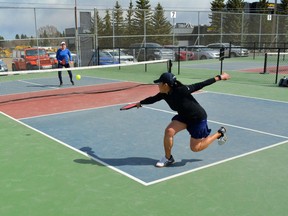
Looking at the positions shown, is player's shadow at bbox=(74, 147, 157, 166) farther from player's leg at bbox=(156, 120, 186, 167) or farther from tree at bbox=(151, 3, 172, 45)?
tree at bbox=(151, 3, 172, 45)

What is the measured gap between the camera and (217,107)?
10.6 metres

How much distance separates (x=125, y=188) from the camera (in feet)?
16.3

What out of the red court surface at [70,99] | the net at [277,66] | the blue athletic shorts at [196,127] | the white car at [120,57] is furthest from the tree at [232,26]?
the blue athletic shorts at [196,127]

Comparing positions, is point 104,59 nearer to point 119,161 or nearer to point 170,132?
point 119,161

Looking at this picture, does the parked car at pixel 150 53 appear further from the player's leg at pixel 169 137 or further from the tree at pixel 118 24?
the player's leg at pixel 169 137

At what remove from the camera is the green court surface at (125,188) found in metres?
4.37

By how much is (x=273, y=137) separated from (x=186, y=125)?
2699 mm

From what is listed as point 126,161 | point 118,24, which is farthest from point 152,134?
point 118,24

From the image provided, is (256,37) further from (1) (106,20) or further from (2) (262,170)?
(2) (262,170)

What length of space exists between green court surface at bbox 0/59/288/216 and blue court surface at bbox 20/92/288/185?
0.87 ft

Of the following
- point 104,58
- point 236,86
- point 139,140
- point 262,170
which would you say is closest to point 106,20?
point 104,58

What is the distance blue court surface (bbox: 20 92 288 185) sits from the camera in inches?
234

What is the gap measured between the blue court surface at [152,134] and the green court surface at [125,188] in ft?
0.87

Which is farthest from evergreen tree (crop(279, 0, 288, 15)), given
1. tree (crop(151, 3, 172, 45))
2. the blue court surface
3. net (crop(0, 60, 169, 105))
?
the blue court surface
